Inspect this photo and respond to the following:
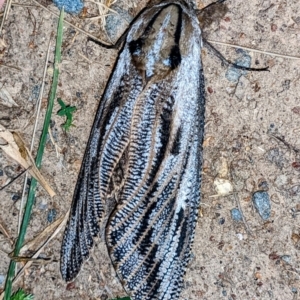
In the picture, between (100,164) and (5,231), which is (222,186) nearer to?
(100,164)

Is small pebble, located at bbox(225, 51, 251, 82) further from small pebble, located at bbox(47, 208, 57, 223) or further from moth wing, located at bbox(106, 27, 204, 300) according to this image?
small pebble, located at bbox(47, 208, 57, 223)

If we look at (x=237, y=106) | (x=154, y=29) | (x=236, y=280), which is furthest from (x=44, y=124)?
(x=236, y=280)

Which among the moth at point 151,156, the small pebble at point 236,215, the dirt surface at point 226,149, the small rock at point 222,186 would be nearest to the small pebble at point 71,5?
the dirt surface at point 226,149

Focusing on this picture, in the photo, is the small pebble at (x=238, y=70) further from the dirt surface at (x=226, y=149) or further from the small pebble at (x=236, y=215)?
the small pebble at (x=236, y=215)

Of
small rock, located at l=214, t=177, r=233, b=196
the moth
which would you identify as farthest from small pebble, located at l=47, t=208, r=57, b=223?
small rock, located at l=214, t=177, r=233, b=196

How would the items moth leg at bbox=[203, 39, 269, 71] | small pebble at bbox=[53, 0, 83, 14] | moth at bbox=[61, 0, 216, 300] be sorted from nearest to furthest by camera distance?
moth at bbox=[61, 0, 216, 300] → moth leg at bbox=[203, 39, 269, 71] → small pebble at bbox=[53, 0, 83, 14]

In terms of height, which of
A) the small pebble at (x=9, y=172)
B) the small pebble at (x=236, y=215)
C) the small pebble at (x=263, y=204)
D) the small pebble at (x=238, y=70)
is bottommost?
the small pebble at (x=9, y=172)

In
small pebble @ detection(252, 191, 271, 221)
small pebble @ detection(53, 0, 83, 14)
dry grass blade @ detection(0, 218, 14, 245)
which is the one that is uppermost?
small pebble @ detection(53, 0, 83, 14)

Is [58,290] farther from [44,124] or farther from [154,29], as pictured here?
[154,29]
